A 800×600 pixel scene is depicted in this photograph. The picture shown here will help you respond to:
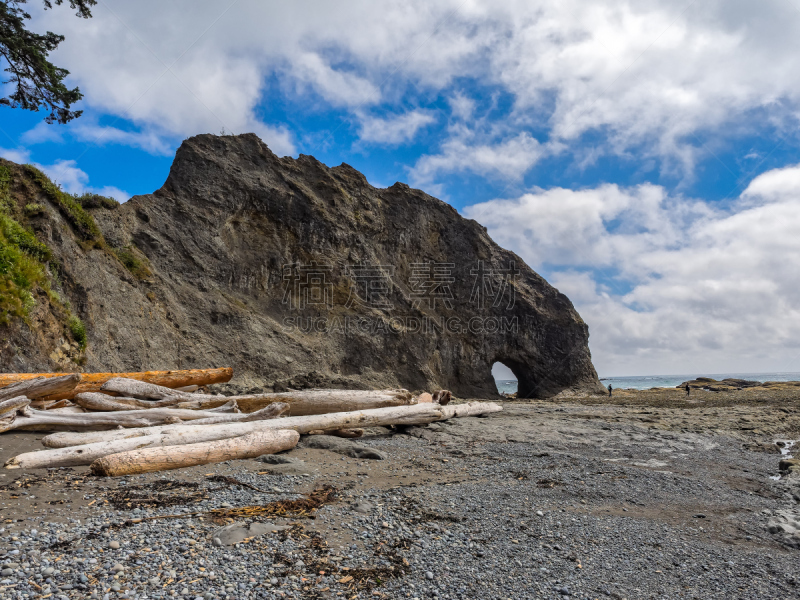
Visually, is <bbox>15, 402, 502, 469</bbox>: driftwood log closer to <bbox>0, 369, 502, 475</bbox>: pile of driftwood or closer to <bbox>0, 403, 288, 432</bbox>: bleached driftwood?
<bbox>0, 369, 502, 475</bbox>: pile of driftwood

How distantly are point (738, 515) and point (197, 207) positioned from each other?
2626 centimetres

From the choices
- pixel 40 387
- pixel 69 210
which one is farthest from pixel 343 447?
pixel 69 210

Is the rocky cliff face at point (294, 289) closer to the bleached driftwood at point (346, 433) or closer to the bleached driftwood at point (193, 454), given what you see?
the bleached driftwood at point (346, 433)

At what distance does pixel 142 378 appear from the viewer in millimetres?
10070

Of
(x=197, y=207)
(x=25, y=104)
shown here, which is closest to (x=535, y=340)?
(x=197, y=207)

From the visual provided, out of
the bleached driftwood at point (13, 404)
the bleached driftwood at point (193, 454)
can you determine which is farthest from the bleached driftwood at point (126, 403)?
the bleached driftwood at point (193, 454)

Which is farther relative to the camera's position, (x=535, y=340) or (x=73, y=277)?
(x=535, y=340)

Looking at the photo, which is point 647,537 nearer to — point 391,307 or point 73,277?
point 73,277

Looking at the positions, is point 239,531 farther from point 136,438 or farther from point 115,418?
point 115,418

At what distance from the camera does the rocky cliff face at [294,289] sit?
1620 cm

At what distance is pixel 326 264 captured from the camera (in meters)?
28.0

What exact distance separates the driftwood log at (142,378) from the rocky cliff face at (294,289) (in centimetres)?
256

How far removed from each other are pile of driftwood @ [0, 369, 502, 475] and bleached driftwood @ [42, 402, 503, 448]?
2cm

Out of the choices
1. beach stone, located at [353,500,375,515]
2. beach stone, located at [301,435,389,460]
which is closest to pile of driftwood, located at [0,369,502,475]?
beach stone, located at [301,435,389,460]
